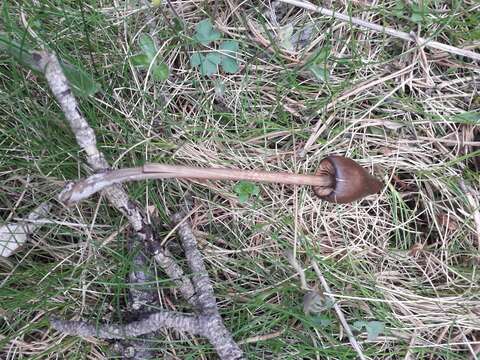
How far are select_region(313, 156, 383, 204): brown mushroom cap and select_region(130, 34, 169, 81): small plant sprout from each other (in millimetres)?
749

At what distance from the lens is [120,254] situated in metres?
2.09

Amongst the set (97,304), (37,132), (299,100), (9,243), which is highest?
(37,132)

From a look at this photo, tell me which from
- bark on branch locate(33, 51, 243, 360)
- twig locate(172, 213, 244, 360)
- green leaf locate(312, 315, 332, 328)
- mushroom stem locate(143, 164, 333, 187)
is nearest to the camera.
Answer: mushroom stem locate(143, 164, 333, 187)

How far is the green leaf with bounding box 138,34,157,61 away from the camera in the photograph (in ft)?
6.66

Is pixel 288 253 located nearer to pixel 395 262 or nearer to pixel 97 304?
pixel 395 262

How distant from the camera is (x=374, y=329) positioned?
208 centimetres

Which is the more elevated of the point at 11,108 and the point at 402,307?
the point at 11,108

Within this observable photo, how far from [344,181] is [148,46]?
0.96 m

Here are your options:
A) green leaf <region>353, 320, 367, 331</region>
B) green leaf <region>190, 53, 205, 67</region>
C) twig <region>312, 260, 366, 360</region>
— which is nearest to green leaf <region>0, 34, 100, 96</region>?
green leaf <region>190, 53, 205, 67</region>

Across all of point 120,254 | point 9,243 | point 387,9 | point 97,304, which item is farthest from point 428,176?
point 9,243

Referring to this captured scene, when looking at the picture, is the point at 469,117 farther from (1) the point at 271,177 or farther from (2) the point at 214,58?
(2) the point at 214,58

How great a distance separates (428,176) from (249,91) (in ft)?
2.82

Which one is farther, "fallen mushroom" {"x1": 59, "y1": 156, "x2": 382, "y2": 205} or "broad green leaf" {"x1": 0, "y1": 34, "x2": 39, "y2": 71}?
"broad green leaf" {"x1": 0, "y1": 34, "x2": 39, "y2": 71}

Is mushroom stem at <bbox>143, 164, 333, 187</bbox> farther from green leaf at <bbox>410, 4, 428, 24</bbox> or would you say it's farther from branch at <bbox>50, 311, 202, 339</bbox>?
green leaf at <bbox>410, 4, 428, 24</bbox>
